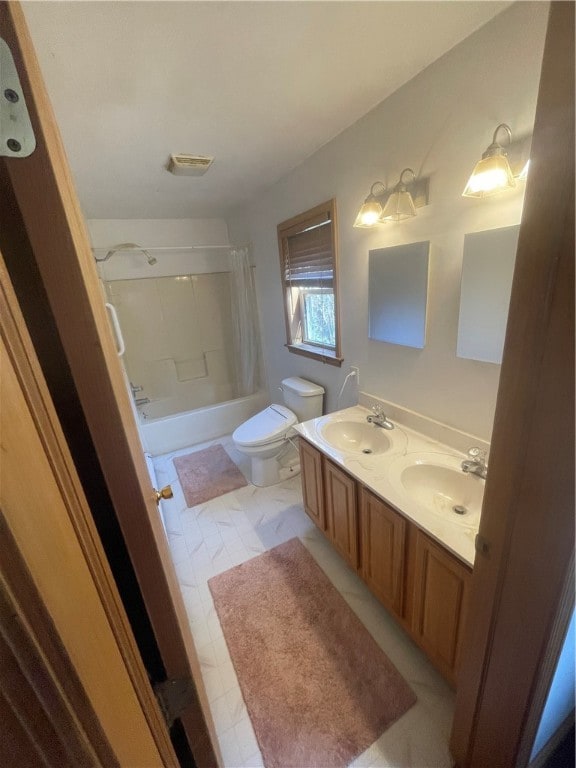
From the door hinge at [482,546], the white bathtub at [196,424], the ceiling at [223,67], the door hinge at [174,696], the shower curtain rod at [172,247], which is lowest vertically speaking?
the white bathtub at [196,424]

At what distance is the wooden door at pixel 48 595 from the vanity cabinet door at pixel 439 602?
36.6 inches

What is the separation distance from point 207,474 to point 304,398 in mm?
1123

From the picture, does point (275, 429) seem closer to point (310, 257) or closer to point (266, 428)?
point (266, 428)

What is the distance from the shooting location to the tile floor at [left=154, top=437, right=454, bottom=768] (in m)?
1.06

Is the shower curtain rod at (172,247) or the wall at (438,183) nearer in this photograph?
the wall at (438,183)

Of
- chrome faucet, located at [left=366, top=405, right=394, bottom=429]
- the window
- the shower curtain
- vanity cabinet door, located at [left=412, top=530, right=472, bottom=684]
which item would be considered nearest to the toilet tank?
the window

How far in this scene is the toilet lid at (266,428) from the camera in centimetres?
221

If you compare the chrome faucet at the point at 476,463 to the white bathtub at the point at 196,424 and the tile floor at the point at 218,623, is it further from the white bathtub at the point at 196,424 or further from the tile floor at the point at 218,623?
the white bathtub at the point at 196,424

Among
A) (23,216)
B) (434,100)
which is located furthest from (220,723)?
(434,100)

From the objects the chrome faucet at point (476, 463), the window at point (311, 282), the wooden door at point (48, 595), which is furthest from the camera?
the window at point (311, 282)

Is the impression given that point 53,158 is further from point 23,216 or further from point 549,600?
point 549,600

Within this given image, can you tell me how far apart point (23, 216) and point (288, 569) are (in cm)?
186

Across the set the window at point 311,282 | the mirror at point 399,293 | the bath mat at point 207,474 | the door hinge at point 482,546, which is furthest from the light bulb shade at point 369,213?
the bath mat at point 207,474

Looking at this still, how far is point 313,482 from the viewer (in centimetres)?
173
